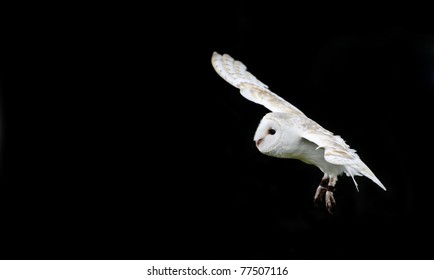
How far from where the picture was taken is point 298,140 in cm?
318

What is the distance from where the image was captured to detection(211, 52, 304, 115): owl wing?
11.3 ft

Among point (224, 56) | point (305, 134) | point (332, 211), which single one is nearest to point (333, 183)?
point (332, 211)

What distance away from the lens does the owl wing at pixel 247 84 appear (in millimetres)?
3449

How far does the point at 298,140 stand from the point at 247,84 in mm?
516

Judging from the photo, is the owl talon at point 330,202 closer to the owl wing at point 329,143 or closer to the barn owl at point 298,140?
the barn owl at point 298,140

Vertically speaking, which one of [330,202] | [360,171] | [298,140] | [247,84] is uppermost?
[247,84]

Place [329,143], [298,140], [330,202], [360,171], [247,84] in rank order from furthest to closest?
[247,84] < [330,202] < [298,140] < [329,143] < [360,171]

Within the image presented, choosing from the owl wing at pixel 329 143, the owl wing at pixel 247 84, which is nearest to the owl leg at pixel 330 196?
the owl wing at pixel 329 143

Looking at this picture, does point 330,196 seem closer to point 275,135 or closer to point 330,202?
point 330,202

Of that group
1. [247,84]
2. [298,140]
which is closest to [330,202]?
[298,140]

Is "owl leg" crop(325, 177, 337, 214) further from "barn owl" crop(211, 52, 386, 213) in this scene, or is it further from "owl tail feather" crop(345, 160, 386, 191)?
"owl tail feather" crop(345, 160, 386, 191)

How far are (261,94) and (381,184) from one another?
3.18 feet

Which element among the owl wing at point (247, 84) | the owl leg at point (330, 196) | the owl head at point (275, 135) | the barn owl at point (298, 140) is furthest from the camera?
the owl wing at point (247, 84)
